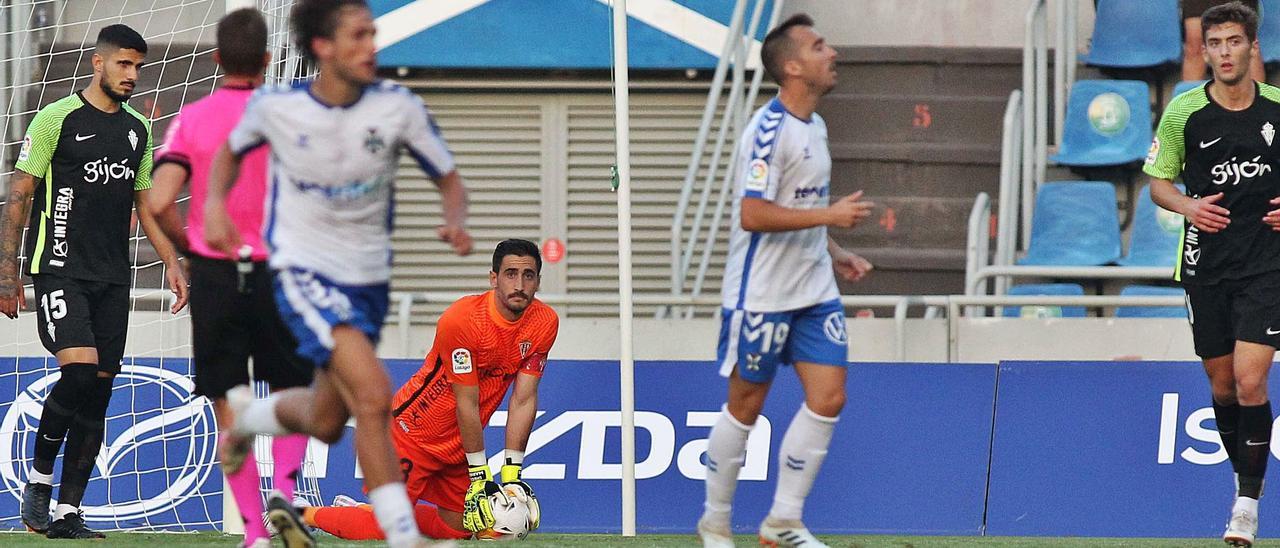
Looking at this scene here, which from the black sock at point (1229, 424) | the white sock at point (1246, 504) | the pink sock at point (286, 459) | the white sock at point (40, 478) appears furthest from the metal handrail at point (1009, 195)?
the pink sock at point (286, 459)

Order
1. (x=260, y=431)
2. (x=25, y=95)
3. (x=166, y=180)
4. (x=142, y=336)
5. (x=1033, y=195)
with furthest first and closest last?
(x=1033, y=195) < (x=25, y=95) < (x=142, y=336) < (x=166, y=180) < (x=260, y=431)

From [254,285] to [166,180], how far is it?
19.1 inches

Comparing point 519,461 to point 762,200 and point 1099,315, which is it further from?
point 1099,315

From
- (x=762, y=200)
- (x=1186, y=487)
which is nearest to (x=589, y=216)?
(x=1186, y=487)

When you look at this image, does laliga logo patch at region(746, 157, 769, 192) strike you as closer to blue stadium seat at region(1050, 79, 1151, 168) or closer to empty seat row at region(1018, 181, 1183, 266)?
empty seat row at region(1018, 181, 1183, 266)

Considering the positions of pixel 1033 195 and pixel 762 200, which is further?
pixel 1033 195

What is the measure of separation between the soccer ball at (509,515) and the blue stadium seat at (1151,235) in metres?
5.97

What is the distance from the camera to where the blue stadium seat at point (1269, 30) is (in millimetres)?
12852

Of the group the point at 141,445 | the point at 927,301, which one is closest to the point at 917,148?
the point at 927,301

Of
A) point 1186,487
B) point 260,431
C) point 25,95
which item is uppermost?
point 25,95

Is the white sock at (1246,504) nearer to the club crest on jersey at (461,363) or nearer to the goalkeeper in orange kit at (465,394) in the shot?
the goalkeeper in orange kit at (465,394)

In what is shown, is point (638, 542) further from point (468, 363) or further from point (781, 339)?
point (781, 339)

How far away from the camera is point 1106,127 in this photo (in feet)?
41.7

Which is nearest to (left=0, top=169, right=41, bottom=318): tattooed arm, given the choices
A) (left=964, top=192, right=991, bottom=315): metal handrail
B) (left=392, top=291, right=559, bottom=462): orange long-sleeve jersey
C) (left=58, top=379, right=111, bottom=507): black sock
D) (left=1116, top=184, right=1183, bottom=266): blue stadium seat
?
(left=58, top=379, right=111, bottom=507): black sock
